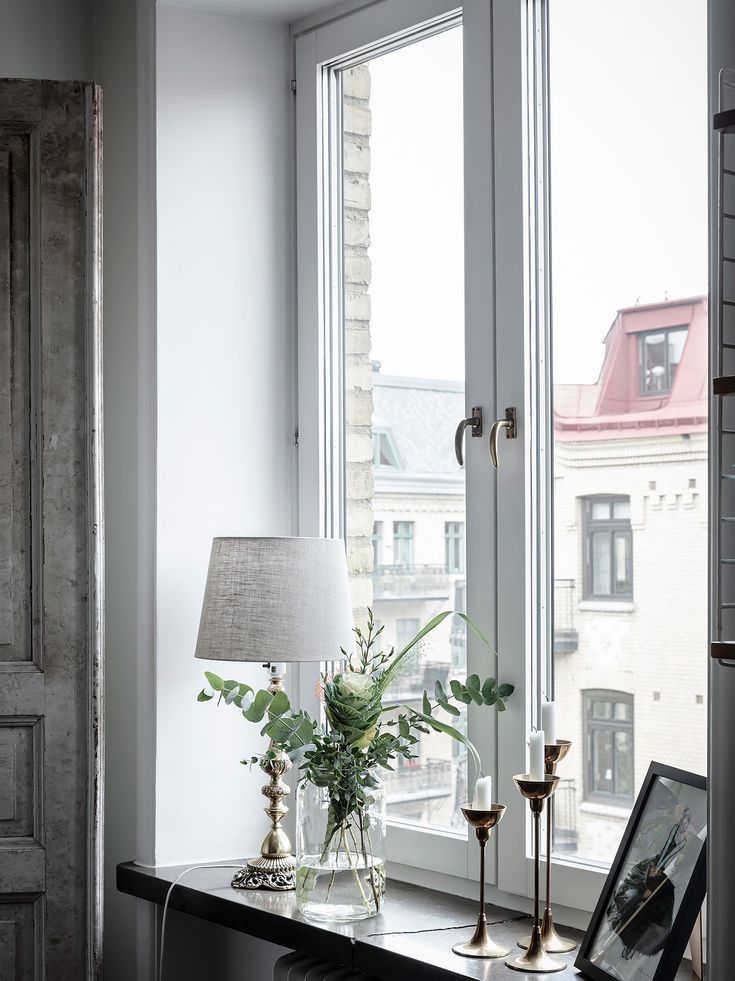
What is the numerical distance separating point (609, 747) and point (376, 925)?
1.66ft

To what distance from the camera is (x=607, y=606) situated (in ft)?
6.55

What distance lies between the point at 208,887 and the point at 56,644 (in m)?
0.57

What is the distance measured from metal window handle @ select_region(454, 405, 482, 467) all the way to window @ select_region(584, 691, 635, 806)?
20.4 inches

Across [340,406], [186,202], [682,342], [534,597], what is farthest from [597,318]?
[186,202]

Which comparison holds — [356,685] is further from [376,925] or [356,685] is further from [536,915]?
[536,915]

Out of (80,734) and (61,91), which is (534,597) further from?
(61,91)

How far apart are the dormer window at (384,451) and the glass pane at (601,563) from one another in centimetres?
56

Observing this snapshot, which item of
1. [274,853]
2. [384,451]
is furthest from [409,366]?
[274,853]

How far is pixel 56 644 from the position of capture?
89.7 inches

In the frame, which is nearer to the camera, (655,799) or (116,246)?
(655,799)

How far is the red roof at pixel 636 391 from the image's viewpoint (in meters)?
1.86

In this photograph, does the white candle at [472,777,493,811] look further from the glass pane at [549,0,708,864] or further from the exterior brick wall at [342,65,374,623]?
the exterior brick wall at [342,65,374,623]

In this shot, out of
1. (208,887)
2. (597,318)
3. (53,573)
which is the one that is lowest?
(208,887)

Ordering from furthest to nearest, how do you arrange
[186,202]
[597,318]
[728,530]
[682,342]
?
1. [186,202]
2. [597,318]
3. [682,342]
4. [728,530]
